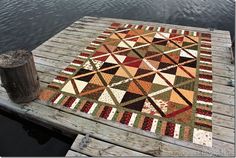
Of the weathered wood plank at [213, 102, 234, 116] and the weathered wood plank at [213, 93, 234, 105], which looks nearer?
the weathered wood plank at [213, 102, 234, 116]

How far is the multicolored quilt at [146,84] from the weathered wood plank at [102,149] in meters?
0.58

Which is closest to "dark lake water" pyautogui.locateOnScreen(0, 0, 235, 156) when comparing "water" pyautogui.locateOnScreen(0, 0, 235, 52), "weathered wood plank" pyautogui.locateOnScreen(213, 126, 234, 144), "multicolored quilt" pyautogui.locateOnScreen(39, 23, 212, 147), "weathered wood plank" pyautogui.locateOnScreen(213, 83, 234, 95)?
"water" pyautogui.locateOnScreen(0, 0, 235, 52)

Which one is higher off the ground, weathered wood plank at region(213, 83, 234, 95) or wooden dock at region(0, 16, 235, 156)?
weathered wood plank at region(213, 83, 234, 95)

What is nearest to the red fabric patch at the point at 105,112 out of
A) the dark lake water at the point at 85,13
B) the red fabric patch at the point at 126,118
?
the red fabric patch at the point at 126,118

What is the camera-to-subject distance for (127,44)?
7.90m

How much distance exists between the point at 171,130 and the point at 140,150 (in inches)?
28.8

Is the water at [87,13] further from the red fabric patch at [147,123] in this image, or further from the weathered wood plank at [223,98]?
the red fabric patch at [147,123]

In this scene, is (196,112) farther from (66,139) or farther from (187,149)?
(66,139)

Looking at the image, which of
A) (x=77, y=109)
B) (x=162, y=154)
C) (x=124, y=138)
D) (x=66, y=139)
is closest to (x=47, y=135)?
(x=66, y=139)

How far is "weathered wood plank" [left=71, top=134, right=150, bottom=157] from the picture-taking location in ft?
14.6

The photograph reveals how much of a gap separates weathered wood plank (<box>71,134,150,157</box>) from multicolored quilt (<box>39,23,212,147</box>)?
577 millimetres

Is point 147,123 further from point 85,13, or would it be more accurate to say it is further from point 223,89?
point 85,13

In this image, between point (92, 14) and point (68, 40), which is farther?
point (92, 14)

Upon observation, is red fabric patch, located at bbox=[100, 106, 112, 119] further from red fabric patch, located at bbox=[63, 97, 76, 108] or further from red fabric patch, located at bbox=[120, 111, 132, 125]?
red fabric patch, located at bbox=[63, 97, 76, 108]
